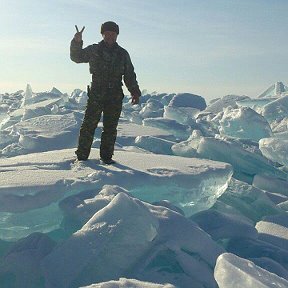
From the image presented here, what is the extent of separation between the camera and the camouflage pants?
4.00 meters

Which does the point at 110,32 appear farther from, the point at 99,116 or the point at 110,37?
the point at 99,116

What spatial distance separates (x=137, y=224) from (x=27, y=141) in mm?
4239

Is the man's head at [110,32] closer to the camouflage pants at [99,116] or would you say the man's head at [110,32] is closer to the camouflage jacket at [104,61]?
the camouflage jacket at [104,61]

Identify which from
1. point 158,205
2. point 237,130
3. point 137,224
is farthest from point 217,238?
point 237,130

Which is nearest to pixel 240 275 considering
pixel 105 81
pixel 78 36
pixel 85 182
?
pixel 85 182

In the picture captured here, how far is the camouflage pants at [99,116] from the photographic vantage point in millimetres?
3998

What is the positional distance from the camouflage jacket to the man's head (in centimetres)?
5

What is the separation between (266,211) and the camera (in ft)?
14.6

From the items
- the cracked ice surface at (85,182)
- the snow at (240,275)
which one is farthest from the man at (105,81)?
the snow at (240,275)

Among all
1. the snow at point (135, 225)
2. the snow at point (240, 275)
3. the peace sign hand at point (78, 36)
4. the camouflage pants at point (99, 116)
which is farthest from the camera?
the camouflage pants at point (99, 116)

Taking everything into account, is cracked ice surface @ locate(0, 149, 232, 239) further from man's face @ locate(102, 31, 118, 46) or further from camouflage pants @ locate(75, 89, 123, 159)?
man's face @ locate(102, 31, 118, 46)

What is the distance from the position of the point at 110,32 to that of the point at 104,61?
234 mm

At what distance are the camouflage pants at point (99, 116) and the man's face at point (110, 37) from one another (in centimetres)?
39

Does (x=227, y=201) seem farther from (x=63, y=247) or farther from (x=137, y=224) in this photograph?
(x=63, y=247)
